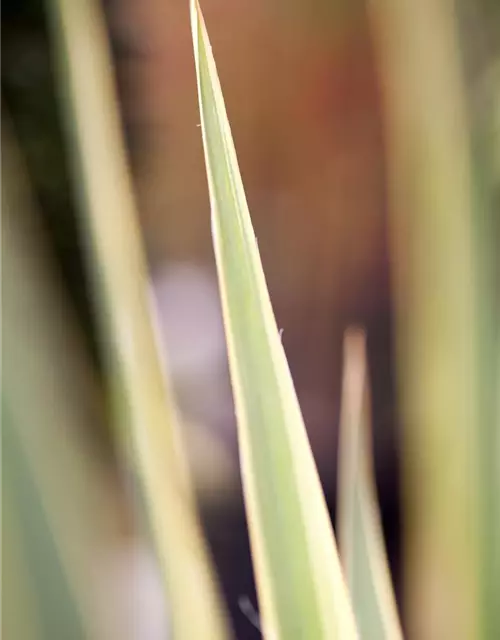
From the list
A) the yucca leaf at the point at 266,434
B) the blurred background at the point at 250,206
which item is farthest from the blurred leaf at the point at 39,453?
the yucca leaf at the point at 266,434

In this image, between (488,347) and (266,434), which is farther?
(488,347)

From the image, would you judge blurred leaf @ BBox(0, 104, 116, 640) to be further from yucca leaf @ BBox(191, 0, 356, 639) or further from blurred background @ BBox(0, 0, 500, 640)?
yucca leaf @ BBox(191, 0, 356, 639)

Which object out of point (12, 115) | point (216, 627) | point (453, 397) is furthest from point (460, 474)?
point (12, 115)

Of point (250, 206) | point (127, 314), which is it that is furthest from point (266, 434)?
point (250, 206)

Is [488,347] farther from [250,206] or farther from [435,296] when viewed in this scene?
[250,206]

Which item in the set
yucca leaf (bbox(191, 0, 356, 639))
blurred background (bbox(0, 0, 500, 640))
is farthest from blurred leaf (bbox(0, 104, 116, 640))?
yucca leaf (bbox(191, 0, 356, 639))

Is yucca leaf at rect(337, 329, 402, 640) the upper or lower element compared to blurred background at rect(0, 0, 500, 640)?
lower

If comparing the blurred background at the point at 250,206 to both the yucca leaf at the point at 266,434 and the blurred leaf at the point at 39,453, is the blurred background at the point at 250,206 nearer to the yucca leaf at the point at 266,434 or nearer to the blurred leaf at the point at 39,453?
the blurred leaf at the point at 39,453
